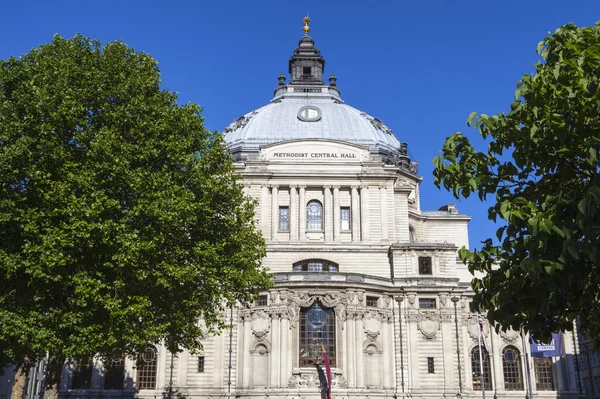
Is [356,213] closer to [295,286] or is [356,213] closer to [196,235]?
[295,286]

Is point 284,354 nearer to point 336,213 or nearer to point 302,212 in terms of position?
point 302,212

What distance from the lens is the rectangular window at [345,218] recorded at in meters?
66.4

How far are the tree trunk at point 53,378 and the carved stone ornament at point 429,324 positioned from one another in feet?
122

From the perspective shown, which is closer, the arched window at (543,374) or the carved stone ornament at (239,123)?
the arched window at (543,374)

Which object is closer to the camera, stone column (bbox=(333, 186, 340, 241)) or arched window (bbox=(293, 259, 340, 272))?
arched window (bbox=(293, 259, 340, 272))

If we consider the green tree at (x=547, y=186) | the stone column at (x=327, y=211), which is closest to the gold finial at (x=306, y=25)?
the stone column at (x=327, y=211)

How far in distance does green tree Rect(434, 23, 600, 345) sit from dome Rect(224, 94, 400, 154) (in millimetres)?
55555

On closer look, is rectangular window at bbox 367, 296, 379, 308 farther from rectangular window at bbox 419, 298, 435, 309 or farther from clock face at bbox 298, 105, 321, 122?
clock face at bbox 298, 105, 321, 122

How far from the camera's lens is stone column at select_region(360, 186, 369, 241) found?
6494 centimetres

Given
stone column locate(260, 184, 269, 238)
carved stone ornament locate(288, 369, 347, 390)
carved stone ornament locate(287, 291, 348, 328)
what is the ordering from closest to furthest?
A: 1. carved stone ornament locate(288, 369, 347, 390)
2. carved stone ornament locate(287, 291, 348, 328)
3. stone column locate(260, 184, 269, 238)

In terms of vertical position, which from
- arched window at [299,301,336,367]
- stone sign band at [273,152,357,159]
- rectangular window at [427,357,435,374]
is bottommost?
rectangular window at [427,357,435,374]

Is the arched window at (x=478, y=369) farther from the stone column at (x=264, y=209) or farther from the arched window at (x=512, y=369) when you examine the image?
the stone column at (x=264, y=209)

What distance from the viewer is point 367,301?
60031 millimetres

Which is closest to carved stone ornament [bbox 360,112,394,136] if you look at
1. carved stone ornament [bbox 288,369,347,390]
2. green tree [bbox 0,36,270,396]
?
carved stone ornament [bbox 288,369,347,390]
